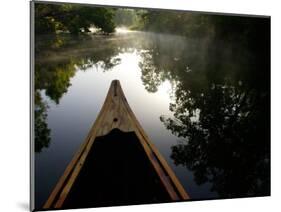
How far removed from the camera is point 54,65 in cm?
367

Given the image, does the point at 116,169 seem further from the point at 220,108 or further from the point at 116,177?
the point at 220,108

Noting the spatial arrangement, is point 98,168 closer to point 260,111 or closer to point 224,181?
point 224,181

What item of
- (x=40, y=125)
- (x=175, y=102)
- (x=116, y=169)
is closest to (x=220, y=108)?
(x=175, y=102)

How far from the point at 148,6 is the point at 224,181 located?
63.9 inches

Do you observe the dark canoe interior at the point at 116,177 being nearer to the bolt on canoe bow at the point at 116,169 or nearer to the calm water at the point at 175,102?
the bolt on canoe bow at the point at 116,169

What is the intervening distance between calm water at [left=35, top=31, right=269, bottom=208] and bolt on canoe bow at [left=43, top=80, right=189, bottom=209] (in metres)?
0.06

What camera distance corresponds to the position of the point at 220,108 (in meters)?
4.13

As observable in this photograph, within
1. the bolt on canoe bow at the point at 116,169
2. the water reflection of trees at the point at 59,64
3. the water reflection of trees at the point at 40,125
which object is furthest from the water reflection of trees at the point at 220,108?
the water reflection of trees at the point at 40,125

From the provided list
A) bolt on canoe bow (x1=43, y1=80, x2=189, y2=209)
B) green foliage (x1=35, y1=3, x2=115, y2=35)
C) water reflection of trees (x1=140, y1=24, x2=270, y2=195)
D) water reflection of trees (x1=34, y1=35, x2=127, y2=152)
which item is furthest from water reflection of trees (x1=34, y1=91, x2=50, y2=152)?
water reflection of trees (x1=140, y1=24, x2=270, y2=195)

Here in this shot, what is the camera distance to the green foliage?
143 inches

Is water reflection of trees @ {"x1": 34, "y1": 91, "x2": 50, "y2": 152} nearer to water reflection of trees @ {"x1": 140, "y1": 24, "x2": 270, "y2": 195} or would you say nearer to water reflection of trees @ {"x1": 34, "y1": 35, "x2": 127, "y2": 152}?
water reflection of trees @ {"x1": 34, "y1": 35, "x2": 127, "y2": 152}

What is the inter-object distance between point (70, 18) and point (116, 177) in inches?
51.3

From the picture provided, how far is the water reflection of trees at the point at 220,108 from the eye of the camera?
3.98 metres
